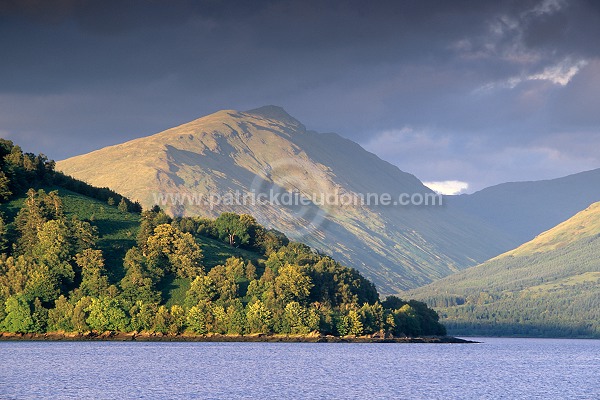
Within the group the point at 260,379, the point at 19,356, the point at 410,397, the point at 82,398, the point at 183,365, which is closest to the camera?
the point at 82,398

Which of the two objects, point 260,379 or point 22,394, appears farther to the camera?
point 260,379

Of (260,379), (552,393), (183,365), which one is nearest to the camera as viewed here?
(552,393)

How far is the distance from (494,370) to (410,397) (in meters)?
62.0

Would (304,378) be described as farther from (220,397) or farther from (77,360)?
(77,360)

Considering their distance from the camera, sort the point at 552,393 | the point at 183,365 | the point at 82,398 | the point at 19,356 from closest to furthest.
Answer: the point at 82,398 → the point at 552,393 → the point at 183,365 → the point at 19,356

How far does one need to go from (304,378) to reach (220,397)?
31.4 metres

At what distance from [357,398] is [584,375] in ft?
233

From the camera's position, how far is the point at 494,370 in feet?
632

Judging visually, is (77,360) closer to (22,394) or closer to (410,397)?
(22,394)

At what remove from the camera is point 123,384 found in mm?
142000

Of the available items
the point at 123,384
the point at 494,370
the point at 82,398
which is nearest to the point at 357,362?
the point at 494,370

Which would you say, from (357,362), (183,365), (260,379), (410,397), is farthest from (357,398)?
(357,362)

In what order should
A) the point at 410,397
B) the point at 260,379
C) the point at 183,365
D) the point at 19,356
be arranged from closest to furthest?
1. the point at 410,397
2. the point at 260,379
3. the point at 183,365
4. the point at 19,356

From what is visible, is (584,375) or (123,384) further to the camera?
(584,375)
